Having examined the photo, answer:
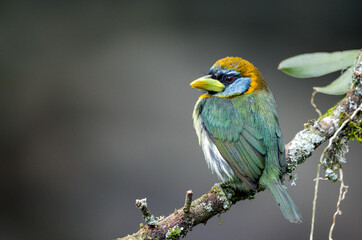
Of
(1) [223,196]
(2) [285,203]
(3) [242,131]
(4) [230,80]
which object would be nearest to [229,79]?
(4) [230,80]

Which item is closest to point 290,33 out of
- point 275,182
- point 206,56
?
point 206,56

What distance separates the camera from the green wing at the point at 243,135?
252 cm

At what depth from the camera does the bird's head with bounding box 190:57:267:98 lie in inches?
115

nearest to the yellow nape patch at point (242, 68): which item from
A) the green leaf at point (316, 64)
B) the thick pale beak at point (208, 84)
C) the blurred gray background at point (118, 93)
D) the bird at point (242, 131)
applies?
the bird at point (242, 131)

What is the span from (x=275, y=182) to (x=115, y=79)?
2929 millimetres

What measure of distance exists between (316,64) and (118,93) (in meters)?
2.71

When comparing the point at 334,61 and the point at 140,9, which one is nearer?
the point at 334,61

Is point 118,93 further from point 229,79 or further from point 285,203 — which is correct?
point 285,203

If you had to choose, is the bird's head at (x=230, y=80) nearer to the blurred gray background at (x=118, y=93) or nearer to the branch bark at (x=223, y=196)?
the branch bark at (x=223, y=196)

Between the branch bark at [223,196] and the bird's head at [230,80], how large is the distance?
1.58 ft

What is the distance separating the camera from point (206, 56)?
16.0ft

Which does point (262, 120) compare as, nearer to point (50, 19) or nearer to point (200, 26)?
point (200, 26)

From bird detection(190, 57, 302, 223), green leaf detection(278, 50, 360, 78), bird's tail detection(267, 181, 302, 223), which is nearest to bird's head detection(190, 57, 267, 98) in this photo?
bird detection(190, 57, 302, 223)

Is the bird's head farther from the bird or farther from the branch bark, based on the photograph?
the branch bark
